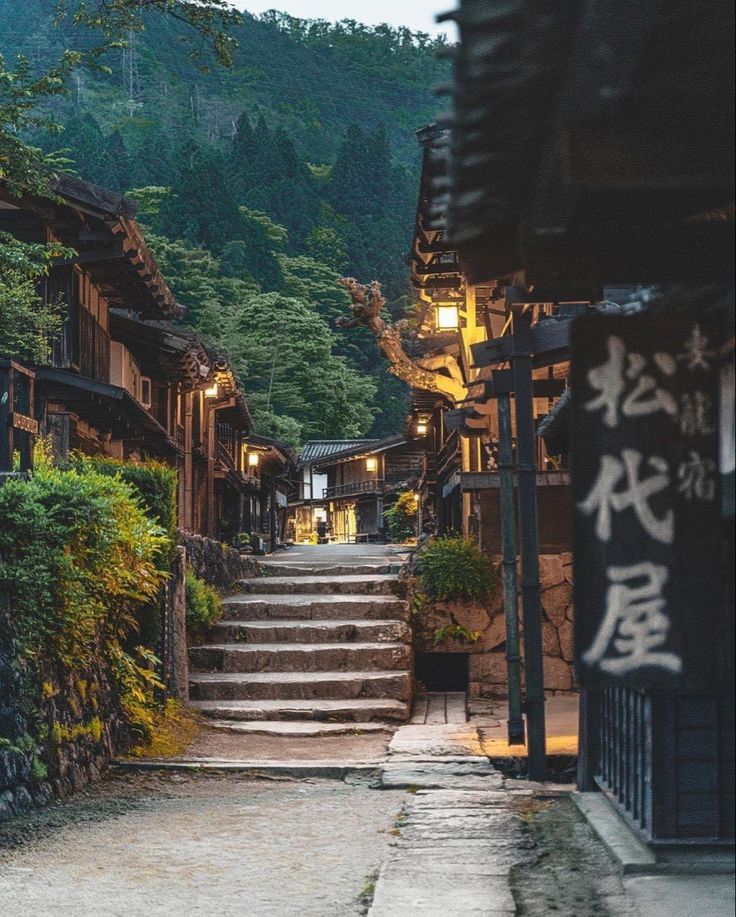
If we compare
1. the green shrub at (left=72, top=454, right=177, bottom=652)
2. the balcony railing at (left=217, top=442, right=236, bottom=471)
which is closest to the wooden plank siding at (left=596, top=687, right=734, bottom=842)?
the green shrub at (left=72, top=454, right=177, bottom=652)

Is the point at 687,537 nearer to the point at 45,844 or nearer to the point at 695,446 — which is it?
the point at 695,446

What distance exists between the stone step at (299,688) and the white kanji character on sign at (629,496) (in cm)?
1175

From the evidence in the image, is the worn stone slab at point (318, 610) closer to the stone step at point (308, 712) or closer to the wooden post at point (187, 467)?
the stone step at point (308, 712)

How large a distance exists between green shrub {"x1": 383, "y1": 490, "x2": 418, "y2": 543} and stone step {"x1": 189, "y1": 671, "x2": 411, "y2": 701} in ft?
106

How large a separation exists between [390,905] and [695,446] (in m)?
4.16

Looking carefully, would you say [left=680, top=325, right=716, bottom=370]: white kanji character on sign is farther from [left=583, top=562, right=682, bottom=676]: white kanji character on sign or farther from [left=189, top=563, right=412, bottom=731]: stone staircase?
[left=189, top=563, right=412, bottom=731]: stone staircase

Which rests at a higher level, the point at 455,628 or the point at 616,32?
the point at 616,32

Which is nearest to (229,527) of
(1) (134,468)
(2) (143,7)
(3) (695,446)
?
(1) (134,468)

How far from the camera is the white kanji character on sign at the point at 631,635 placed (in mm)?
3705

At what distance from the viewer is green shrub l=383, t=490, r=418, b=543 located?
4844 cm

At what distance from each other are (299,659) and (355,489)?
4834cm

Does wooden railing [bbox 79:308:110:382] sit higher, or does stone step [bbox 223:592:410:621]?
wooden railing [bbox 79:308:110:382]

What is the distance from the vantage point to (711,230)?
370 centimetres

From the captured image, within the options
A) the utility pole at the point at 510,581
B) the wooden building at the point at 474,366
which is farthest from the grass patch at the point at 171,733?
the wooden building at the point at 474,366
